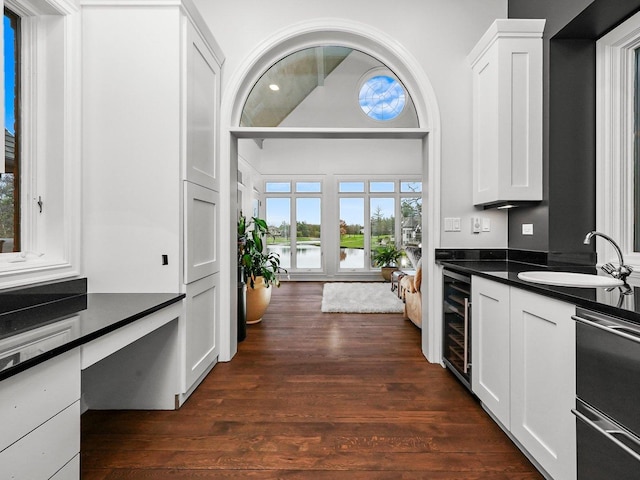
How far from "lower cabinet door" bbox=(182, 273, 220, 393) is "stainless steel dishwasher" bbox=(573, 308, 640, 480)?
1.97 m

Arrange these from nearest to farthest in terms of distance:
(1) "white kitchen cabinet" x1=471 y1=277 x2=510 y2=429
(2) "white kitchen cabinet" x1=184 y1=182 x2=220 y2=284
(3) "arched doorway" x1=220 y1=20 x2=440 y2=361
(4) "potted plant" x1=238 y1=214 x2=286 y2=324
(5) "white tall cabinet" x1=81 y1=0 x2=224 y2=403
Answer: (1) "white kitchen cabinet" x1=471 y1=277 x2=510 y2=429 → (5) "white tall cabinet" x1=81 y1=0 x2=224 y2=403 → (2) "white kitchen cabinet" x1=184 y1=182 x2=220 y2=284 → (3) "arched doorway" x1=220 y1=20 x2=440 y2=361 → (4) "potted plant" x1=238 y1=214 x2=286 y2=324

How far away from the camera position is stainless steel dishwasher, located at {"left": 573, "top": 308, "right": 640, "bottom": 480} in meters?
1.02

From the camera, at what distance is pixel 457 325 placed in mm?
2496

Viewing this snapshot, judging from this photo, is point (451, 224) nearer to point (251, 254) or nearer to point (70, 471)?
point (251, 254)

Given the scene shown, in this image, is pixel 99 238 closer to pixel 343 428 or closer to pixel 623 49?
pixel 343 428

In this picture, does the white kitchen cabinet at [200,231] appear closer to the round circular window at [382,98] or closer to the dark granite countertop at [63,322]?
the dark granite countertop at [63,322]

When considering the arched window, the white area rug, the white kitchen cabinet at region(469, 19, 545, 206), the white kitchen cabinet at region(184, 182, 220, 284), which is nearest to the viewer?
the white kitchen cabinet at region(184, 182, 220, 284)

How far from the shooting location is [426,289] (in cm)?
297

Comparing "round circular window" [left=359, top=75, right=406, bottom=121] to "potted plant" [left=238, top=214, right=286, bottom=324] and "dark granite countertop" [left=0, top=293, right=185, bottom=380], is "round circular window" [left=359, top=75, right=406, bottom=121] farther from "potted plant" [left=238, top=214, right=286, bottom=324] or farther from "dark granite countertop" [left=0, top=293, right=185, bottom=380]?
"dark granite countertop" [left=0, top=293, right=185, bottom=380]

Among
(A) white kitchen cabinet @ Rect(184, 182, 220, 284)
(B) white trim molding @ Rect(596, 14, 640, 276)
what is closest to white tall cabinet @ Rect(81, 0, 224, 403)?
(A) white kitchen cabinet @ Rect(184, 182, 220, 284)

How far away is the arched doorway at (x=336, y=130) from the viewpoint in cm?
285

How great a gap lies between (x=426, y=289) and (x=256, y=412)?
167 centimetres

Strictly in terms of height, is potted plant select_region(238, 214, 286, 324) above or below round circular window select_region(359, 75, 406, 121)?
below

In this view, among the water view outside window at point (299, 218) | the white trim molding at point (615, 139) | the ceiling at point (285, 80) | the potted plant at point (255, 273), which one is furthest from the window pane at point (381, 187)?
the white trim molding at point (615, 139)
